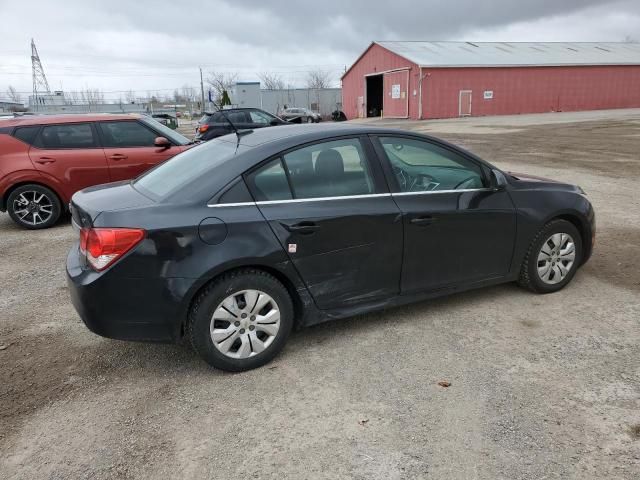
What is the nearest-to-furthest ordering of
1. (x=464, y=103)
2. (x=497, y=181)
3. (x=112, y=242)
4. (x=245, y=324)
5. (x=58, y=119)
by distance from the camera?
(x=112, y=242) < (x=245, y=324) < (x=497, y=181) < (x=58, y=119) < (x=464, y=103)

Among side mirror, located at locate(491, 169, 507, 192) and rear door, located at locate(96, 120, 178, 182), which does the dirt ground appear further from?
rear door, located at locate(96, 120, 178, 182)

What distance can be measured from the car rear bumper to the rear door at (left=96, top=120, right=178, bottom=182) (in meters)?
4.70

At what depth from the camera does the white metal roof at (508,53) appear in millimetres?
36500

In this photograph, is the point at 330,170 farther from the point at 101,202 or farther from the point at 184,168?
the point at 101,202

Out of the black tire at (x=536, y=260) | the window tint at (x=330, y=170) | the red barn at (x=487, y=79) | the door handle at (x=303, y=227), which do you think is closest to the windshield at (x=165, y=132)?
the window tint at (x=330, y=170)

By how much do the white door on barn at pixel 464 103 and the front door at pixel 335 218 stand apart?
34.9 metres

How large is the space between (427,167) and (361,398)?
1.94 meters

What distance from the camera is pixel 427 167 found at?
4.08 meters

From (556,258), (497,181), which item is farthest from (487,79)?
(497,181)

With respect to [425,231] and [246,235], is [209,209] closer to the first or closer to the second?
[246,235]

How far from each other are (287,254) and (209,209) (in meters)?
0.57

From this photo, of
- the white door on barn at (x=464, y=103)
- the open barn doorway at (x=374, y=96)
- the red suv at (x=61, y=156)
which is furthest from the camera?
the open barn doorway at (x=374, y=96)

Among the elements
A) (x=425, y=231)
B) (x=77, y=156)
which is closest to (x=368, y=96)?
(x=77, y=156)

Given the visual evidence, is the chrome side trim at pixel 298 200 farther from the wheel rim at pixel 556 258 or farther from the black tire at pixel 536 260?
the wheel rim at pixel 556 258
